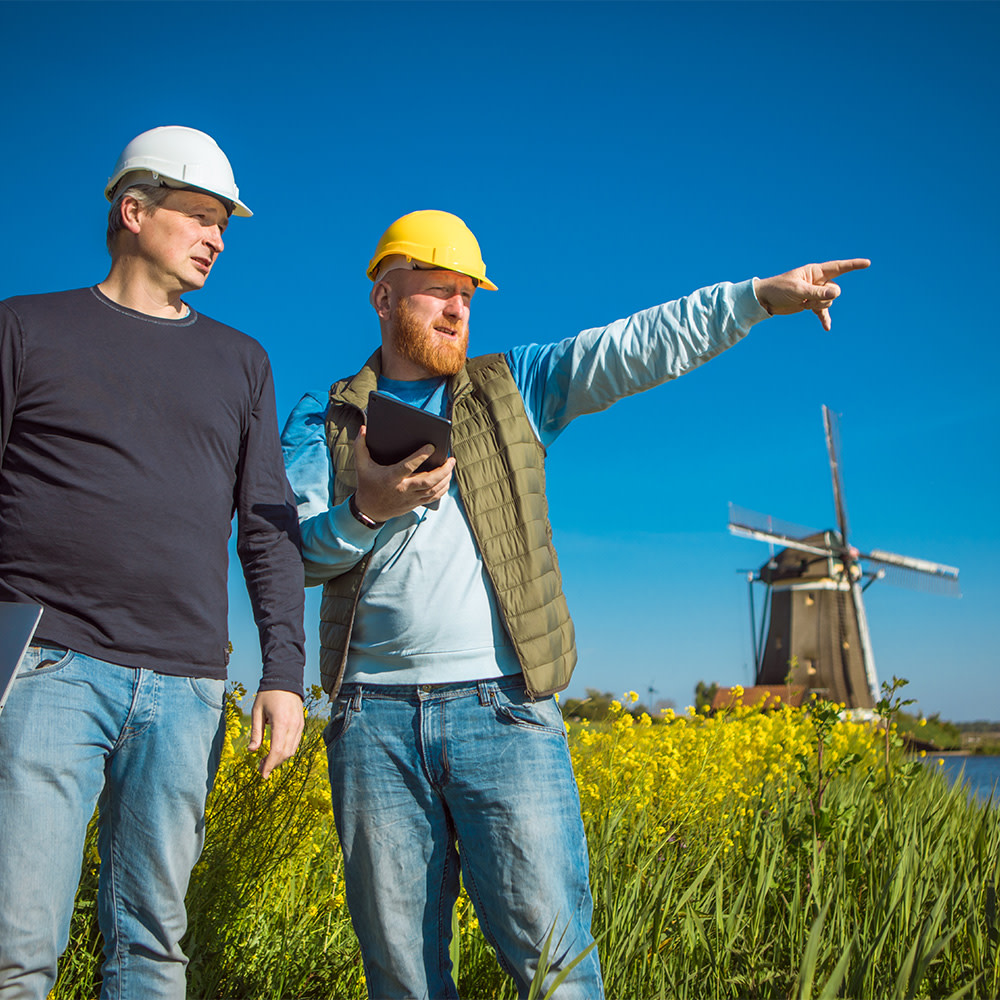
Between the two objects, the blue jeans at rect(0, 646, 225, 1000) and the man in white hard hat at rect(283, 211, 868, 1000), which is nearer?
the blue jeans at rect(0, 646, 225, 1000)

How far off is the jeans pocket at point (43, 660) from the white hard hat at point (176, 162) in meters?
1.03

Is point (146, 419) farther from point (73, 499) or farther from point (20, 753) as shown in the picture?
point (20, 753)

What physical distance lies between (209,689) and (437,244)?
123cm

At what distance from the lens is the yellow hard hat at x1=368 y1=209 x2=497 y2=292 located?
2.34 meters

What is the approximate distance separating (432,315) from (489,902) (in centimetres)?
140

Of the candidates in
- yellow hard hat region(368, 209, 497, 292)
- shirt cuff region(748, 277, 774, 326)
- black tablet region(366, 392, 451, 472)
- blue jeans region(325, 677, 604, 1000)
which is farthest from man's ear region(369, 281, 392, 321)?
blue jeans region(325, 677, 604, 1000)

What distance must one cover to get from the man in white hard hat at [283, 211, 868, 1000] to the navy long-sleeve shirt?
214 mm

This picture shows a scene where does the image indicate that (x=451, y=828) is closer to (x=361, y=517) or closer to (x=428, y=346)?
(x=361, y=517)

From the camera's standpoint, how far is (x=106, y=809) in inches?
71.4

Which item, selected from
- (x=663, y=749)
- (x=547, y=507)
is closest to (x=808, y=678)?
(x=663, y=749)

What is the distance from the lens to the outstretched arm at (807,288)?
6.97 ft

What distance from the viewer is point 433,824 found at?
6.64 feet

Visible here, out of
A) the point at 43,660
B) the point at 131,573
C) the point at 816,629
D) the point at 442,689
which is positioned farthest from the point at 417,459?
the point at 816,629

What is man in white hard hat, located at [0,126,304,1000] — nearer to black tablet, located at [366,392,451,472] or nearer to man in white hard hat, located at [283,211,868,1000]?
man in white hard hat, located at [283,211,868,1000]
